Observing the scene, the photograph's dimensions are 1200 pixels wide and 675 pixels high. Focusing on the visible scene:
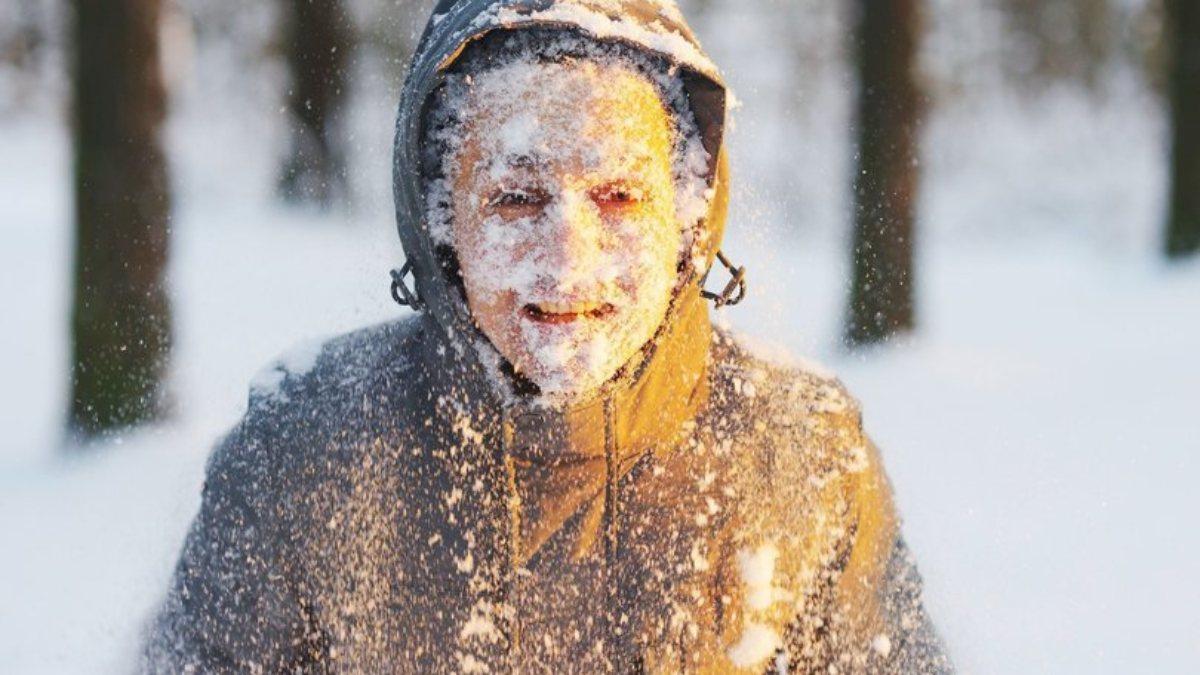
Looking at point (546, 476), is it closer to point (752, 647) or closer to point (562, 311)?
point (562, 311)

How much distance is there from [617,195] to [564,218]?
9 centimetres

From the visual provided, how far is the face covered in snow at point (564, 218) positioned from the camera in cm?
167

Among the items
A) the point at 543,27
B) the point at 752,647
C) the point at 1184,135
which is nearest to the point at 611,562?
the point at 752,647

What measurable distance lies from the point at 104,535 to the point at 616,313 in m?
3.19

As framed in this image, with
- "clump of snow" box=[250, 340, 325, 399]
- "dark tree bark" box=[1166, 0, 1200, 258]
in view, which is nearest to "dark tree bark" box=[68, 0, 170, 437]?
"clump of snow" box=[250, 340, 325, 399]

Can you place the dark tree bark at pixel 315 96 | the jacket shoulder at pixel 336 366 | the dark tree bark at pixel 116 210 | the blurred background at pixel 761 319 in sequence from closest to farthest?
the jacket shoulder at pixel 336 366 < the blurred background at pixel 761 319 < the dark tree bark at pixel 116 210 < the dark tree bark at pixel 315 96

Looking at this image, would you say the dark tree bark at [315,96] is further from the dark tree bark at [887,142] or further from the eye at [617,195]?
the eye at [617,195]

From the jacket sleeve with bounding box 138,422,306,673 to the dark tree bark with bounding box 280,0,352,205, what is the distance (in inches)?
323

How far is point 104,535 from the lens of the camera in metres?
4.31

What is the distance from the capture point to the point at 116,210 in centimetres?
533

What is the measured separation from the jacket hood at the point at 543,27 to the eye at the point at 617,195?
0.17 metres

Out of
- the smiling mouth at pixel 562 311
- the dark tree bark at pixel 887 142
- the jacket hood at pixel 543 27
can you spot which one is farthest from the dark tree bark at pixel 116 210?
the smiling mouth at pixel 562 311

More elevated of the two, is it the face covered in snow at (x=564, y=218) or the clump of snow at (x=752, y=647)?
the face covered in snow at (x=564, y=218)

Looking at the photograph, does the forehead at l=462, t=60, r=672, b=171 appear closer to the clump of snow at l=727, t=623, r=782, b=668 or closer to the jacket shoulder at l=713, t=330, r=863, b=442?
the jacket shoulder at l=713, t=330, r=863, b=442
